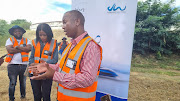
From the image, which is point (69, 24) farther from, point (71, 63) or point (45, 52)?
point (45, 52)

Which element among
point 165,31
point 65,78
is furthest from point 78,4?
point 165,31

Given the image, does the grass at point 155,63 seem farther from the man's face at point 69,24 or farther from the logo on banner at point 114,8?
the man's face at point 69,24

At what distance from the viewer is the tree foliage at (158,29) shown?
10562 millimetres

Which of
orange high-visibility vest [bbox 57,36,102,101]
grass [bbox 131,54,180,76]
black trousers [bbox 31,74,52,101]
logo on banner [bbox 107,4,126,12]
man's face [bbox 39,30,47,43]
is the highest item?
logo on banner [bbox 107,4,126,12]

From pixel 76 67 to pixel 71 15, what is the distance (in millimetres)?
548

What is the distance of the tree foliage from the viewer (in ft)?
34.7

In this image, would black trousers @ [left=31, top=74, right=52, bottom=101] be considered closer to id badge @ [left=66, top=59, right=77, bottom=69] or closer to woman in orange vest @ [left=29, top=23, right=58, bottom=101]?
woman in orange vest @ [left=29, top=23, right=58, bottom=101]

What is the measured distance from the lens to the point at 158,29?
1038cm

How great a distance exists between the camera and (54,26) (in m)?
21.3

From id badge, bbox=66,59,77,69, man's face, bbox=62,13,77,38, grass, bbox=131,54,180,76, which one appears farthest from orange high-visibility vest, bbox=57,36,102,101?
grass, bbox=131,54,180,76

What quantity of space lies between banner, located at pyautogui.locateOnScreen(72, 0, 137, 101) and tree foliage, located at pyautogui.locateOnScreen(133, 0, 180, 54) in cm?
897

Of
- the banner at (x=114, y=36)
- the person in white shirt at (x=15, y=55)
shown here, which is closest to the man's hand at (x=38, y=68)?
the banner at (x=114, y=36)

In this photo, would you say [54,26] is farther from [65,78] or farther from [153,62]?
[65,78]

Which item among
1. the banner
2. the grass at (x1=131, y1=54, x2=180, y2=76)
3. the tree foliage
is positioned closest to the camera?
the banner
